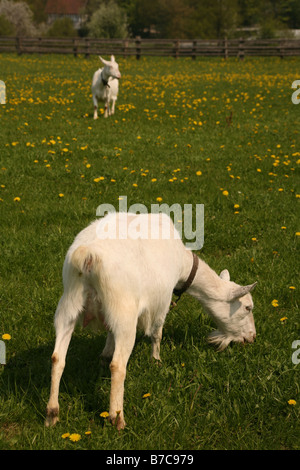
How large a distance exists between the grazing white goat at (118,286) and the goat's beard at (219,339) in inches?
18.6

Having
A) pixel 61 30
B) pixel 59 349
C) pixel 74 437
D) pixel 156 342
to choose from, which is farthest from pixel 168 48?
pixel 74 437

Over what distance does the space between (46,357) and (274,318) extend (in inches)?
76.6

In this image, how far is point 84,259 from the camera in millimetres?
2793

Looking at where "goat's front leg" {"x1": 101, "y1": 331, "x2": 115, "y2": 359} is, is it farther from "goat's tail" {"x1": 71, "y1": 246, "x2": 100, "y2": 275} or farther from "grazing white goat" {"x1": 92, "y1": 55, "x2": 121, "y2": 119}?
"grazing white goat" {"x1": 92, "y1": 55, "x2": 121, "y2": 119}

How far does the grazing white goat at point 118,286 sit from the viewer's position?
2.82 m

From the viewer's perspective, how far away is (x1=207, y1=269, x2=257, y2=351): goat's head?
3.81 meters

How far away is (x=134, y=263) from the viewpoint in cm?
296

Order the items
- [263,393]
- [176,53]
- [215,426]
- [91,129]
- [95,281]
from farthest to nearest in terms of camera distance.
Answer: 1. [176,53]
2. [91,129]
3. [263,393]
4. [215,426]
5. [95,281]

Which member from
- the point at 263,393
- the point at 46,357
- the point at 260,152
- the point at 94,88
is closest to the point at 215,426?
the point at 263,393

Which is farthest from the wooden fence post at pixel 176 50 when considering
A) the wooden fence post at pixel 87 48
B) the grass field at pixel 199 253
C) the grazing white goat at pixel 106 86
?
the grazing white goat at pixel 106 86

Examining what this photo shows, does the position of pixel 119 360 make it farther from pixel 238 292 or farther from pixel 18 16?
pixel 18 16

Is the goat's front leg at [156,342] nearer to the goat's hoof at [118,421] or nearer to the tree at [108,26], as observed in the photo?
the goat's hoof at [118,421]

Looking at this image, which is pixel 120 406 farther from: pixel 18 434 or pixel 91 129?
pixel 91 129

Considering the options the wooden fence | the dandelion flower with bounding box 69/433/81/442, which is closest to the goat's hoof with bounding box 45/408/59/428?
the dandelion flower with bounding box 69/433/81/442
